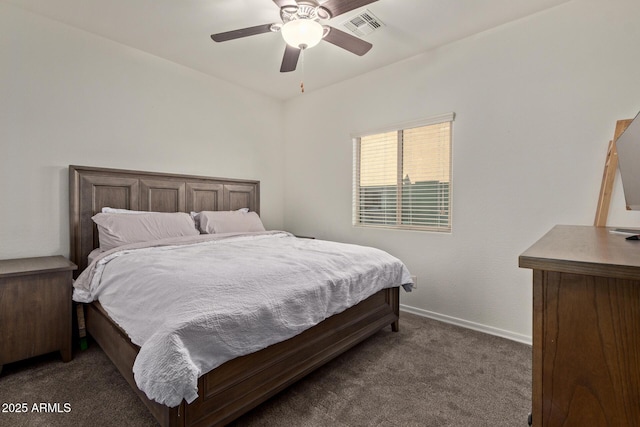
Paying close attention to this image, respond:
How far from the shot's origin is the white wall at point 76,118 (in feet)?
7.98

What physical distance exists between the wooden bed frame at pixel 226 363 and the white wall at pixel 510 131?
74 centimetres

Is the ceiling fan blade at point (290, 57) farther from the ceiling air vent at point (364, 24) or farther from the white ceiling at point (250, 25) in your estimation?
the ceiling air vent at point (364, 24)

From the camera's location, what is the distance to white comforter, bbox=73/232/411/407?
1.23 meters

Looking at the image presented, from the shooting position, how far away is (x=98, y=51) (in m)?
2.83

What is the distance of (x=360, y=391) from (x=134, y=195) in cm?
269

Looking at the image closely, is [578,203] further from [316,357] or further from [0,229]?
[0,229]

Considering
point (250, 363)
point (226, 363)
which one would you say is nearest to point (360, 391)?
point (250, 363)

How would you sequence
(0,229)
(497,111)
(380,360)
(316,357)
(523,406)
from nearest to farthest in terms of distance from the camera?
(523,406)
(316,357)
(380,360)
(0,229)
(497,111)

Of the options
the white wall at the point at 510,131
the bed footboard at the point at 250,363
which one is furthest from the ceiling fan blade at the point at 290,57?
the bed footboard at the point at 250,363

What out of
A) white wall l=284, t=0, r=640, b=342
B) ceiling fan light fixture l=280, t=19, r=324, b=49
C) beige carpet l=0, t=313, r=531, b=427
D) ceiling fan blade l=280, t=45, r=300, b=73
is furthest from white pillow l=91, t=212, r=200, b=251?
white wall l=284, t=0, r=640, b=342

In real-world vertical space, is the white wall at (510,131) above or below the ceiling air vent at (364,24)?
below

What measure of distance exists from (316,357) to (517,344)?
5.67 feet

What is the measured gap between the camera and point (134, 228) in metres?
2.63

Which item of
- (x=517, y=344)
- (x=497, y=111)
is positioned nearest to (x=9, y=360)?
(x=517, y=344)
